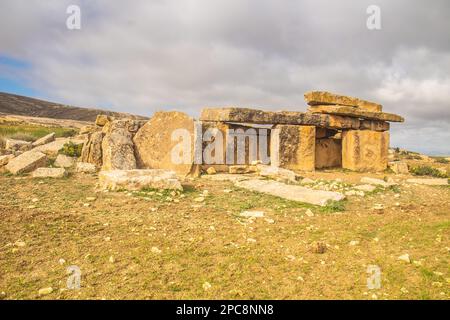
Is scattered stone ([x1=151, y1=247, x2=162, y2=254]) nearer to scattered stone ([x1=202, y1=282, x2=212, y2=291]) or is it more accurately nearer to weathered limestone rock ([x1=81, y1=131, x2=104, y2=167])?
scattered stone ([x1=202, y1=282, x2=212, y2=291])

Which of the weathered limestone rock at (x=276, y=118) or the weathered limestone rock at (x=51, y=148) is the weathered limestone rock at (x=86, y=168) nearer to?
the weathered limestone rock at (x=51, y=148)

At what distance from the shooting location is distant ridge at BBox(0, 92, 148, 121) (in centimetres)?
4612

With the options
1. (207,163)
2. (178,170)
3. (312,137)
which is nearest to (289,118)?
(312,137)

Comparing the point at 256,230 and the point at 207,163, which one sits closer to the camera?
the point at 256,230

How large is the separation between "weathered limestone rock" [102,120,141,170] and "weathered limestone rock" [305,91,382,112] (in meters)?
5.66

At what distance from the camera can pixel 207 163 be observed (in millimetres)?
9219

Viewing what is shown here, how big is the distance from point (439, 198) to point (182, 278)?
575cm

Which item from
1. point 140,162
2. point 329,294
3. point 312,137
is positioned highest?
point 312,137

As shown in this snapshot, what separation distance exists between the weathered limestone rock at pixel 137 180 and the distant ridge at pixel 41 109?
3998 centimetres

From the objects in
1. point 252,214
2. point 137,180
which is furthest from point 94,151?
point 252,214

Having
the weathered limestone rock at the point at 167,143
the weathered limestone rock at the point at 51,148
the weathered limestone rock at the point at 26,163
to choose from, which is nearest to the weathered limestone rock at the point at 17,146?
the weathered limestone rock at the point at 51,148

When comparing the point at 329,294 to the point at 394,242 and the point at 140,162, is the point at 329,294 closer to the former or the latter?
the point at 394,242

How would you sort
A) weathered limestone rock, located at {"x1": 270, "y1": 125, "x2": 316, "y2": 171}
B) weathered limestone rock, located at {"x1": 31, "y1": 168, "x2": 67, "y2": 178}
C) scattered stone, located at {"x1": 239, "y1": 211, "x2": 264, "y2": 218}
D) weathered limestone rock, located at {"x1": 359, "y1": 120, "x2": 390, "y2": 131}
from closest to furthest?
scattered stone, located at {"x1": 239, "y1": 211, "x2": 264, "y2": 218} → weathered limestone rock, located at {"x1": 31, "y1": 168, "x2": 67, "y2": 178} → weathered limestone rock, located at {"x1": 270, "y1": 125, "x2": 316, "y2": 171} → weathered limestone rock, located at {"x1": 359, "y1": 120, "x2": 390, "y2": 131}

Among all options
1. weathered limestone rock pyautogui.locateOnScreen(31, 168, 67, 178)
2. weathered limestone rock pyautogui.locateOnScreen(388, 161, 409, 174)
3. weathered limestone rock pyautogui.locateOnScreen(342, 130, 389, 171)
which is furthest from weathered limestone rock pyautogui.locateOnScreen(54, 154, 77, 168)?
weathered limestone rock pyautogui.locateOnScreen(388, 161, 409, 174)
